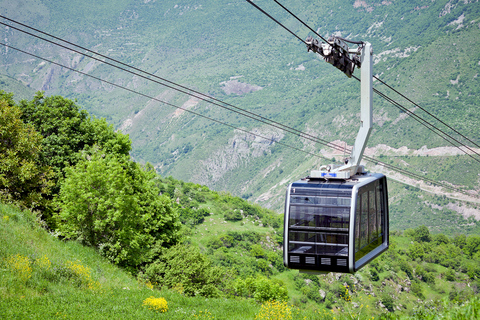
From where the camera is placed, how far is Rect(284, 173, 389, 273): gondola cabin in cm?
1230

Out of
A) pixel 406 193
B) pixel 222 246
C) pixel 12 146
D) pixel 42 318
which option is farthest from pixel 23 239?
pixel 406 193

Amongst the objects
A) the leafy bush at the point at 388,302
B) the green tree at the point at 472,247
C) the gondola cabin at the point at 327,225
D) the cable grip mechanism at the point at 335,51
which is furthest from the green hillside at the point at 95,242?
the green tree at the point at 472,247

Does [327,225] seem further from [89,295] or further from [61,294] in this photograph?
[61,294]

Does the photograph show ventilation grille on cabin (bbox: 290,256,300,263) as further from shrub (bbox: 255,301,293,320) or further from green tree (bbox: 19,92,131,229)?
green tree (bbox: 19,92,131,229)

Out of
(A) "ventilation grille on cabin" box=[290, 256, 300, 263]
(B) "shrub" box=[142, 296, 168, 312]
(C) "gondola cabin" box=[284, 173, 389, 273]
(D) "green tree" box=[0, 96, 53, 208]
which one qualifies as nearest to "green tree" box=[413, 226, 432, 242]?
(D) "green tree" box=[0, 96, 53, 208]

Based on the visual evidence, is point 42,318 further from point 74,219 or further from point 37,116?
point 37,116

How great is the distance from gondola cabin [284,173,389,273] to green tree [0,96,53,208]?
19.4 meters

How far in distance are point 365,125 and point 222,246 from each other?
89440 mm

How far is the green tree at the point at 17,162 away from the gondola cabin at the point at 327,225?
63.8ft

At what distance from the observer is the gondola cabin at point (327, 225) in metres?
12.3

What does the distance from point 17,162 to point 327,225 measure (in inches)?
834

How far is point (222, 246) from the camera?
10081 centimetres

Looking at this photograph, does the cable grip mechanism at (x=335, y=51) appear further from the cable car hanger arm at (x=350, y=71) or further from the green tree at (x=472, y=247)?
the green tree at (x=472, y=247)

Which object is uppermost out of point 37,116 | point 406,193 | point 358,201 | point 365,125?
point 406,193
